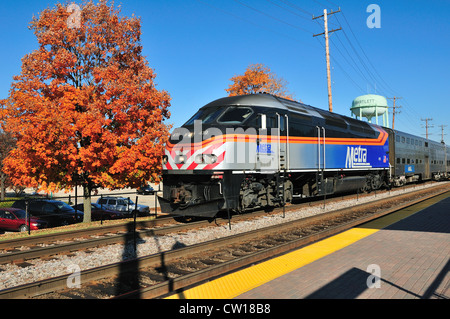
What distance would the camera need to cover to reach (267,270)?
21.9 feet

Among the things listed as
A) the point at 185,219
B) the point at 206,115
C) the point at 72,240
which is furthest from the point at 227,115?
the point at 72,240

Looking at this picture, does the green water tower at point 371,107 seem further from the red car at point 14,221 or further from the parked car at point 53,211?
the red car at point 14,221

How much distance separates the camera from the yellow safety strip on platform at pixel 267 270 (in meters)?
5.50

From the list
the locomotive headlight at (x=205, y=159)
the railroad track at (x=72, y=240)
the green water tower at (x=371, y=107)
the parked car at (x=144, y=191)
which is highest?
the green water tower at (x=371, y=107)

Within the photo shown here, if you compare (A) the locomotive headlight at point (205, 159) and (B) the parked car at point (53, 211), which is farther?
(B) the parked car at point (53, 211)

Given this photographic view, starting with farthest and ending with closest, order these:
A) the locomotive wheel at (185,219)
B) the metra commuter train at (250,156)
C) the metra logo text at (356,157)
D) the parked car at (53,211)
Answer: the parked car at (53,211), the metra logo text at (356,157), the locomotive wheel at (185,219), the metra commuter train at (250,156)

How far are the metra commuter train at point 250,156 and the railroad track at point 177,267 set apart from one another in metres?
2.07

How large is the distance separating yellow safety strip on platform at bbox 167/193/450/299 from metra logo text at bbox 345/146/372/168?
836cm

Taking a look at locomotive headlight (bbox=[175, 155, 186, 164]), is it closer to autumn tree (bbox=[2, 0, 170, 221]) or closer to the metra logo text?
autumn tree (bbox=[2, 0, 170, 221])

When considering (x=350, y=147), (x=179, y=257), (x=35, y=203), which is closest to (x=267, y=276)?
(x=179, y=257)

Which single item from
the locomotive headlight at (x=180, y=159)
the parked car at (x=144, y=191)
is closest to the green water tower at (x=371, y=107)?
the parked car at (x=144, y=191)

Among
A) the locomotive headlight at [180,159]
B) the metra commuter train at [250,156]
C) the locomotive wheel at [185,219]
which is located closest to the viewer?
the metra commuter train at [250,156]

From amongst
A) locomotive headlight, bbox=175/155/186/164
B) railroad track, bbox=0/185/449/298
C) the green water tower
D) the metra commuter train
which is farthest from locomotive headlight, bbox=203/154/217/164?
the green water tower

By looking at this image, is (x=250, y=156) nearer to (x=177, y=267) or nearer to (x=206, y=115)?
(x=206, y=115)
